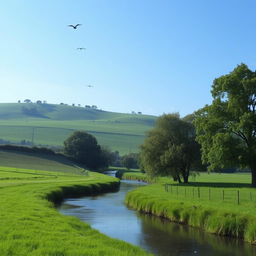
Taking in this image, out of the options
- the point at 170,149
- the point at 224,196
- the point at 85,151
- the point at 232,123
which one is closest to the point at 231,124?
the point at 232,123

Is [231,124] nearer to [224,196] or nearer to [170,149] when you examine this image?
[224,196]

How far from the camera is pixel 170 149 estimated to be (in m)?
67.9

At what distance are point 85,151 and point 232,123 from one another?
10338 cm

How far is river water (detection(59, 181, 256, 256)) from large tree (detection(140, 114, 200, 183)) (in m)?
26.5

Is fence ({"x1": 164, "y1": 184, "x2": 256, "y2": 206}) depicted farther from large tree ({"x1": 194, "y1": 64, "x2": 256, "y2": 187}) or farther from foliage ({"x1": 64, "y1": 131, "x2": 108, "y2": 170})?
foliage ({"x1": 64, "y1": 131, "x2": 108, "y2": 170})

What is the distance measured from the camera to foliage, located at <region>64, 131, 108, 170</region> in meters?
153

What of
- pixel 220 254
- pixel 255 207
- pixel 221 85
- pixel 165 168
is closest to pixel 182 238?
pixel 220 254

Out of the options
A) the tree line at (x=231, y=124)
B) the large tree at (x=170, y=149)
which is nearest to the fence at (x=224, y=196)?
the tree line at (x=231, y=124)

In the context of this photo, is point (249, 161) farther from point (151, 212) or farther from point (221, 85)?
point (151, 212)

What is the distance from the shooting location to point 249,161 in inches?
2095

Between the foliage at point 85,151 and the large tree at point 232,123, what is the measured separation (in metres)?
99.2

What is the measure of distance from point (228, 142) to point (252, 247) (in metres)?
27.4

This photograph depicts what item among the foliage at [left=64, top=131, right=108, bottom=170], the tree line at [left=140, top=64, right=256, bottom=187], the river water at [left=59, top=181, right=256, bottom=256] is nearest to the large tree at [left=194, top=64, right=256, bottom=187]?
the tree line at [left=140, top=64, right=256, bottom=187]

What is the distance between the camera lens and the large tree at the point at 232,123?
169 ft
